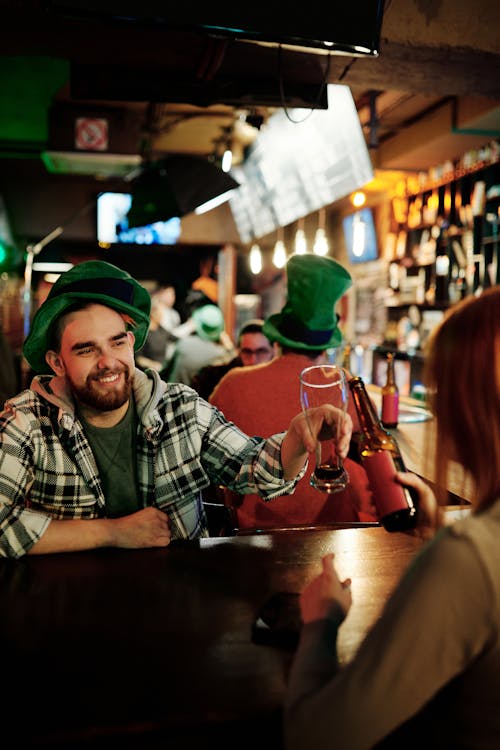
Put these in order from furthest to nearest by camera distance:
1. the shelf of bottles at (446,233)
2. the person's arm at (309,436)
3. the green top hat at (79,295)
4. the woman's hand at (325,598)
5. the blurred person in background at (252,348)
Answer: the shelf of bottles at (446,233) < the blurred person in background at (252,348) < the green top hat at (79,295) < the person's arm at (309,436) < the woman's hand at (325,598)

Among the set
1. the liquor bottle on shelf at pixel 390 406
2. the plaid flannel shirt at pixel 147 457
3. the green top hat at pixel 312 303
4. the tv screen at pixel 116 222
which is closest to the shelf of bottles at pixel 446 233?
the liquor bottle on shelf at pixel 390 406

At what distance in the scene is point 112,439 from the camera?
6.67 ft

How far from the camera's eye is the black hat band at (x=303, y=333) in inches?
106

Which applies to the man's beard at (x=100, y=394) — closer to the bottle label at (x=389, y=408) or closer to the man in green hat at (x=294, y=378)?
the man in green hat at (x=294, y=378)

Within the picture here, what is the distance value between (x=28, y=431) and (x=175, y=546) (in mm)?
543

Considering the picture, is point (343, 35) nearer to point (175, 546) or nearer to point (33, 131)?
point (175, 546)

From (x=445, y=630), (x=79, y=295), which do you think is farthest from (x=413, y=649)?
(x=79, y=295)

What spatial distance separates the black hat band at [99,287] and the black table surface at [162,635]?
778mm

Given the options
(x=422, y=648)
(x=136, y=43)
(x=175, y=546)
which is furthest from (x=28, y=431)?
(x=136, y=43)

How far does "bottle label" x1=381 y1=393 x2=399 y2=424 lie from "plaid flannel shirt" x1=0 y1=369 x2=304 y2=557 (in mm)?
1654

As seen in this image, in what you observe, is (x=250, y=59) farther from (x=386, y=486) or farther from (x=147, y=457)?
(x=386, y=486)

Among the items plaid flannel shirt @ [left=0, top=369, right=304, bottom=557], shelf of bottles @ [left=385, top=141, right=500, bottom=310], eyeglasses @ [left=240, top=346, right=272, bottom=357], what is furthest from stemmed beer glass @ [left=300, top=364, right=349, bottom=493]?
shelf of bottles @ [left=385, top=141, right=500, bottom=310]

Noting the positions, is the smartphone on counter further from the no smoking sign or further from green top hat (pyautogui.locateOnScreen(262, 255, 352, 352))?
the no smoking sign

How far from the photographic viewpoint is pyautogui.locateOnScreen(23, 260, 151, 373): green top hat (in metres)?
1.92
